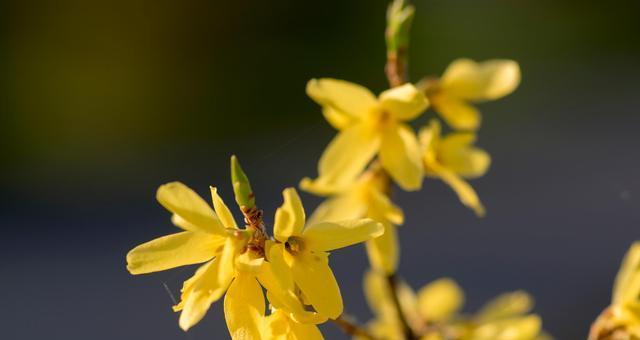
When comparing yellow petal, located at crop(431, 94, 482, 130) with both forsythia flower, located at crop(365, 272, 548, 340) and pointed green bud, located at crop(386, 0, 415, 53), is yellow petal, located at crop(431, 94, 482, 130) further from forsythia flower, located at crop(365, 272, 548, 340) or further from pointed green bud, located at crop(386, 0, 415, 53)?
forsythia flower, located at crop(365, 272, 548, 340)

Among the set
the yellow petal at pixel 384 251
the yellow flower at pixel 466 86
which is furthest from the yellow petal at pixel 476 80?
the yellow petal at pixel 384 251

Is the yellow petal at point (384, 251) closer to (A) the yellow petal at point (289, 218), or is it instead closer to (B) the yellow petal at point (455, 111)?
(B) the yellow petal at point (455, 111)

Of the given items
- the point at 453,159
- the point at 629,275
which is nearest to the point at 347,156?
the point at 453,159

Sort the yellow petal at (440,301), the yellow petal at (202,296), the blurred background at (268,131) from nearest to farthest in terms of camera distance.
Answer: the yellow petal at (202,296) < the yellow petal at (440,301) < the blurred background at (268,131)

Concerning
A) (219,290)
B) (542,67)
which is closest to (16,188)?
(542,67)

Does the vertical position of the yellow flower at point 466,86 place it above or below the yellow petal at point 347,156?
above

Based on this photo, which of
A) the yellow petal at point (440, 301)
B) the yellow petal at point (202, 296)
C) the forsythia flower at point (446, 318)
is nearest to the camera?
the yellow petal at point (202, 296)

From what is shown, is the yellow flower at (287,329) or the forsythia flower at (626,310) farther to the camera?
the forsythia flower at (626,310)
